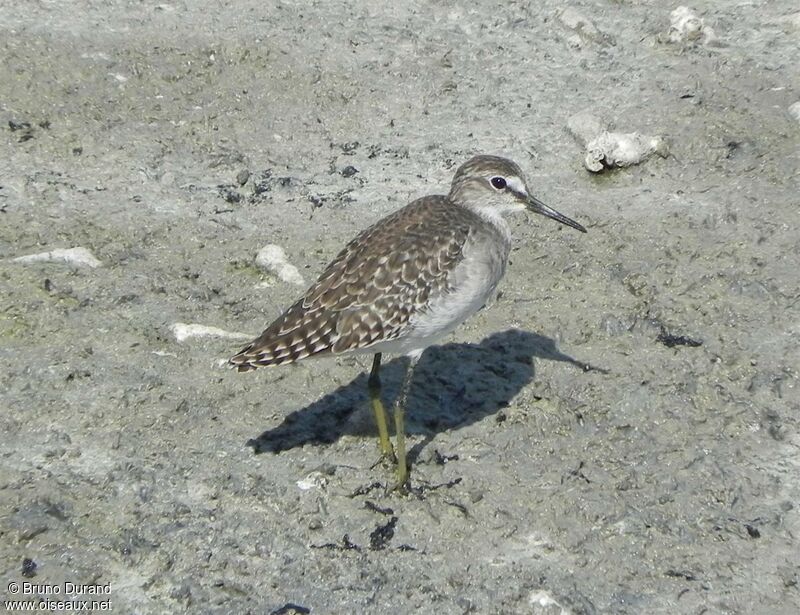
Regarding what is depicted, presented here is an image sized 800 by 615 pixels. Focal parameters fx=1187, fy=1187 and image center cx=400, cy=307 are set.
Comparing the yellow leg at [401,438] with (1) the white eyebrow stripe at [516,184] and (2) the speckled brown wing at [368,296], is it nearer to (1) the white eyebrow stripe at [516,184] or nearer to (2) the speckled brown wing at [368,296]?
(2) the speckled brown wing at [368,296]

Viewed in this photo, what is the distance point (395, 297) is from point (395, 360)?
1.41 meters

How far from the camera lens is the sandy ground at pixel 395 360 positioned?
18.4 feet

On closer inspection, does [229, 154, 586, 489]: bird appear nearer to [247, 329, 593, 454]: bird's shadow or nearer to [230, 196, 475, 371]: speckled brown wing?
[230, 196, 475, 371]: speckled brown wing

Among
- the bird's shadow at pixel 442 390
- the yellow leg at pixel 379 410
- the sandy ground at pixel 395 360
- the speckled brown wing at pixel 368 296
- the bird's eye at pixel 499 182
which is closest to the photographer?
the sandy ground at pixel 395 360

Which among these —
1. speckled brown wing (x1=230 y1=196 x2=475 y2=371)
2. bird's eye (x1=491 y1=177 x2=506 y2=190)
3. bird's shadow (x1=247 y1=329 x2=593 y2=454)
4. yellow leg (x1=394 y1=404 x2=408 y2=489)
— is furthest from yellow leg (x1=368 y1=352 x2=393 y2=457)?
bird's eye (x1=491 y1=177 x2=506 y2=190)

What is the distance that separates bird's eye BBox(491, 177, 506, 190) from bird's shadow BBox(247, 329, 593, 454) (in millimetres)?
1018

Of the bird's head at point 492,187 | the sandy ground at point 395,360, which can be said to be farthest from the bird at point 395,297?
the sandy ground at point 395,360

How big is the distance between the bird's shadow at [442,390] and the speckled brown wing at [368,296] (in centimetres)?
62

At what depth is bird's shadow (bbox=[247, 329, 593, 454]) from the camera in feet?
21.2

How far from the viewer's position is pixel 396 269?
608 centimetres

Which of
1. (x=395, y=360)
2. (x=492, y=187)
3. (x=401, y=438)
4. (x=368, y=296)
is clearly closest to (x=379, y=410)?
(x=401, y=438)

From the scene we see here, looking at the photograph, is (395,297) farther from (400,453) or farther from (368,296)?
(400,453)

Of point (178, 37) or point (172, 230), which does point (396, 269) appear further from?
point (178, 37)

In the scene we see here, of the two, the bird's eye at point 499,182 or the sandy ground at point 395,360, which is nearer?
the sandy ground at point 395,360
